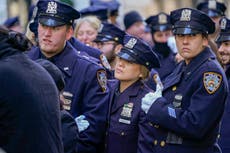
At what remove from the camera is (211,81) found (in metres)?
7.73

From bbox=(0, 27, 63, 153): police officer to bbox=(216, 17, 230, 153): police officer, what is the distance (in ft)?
10.3

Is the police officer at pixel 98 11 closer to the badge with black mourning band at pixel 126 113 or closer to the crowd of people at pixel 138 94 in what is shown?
the crowd of people at pixel 138 94

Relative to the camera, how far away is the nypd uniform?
26.9 ft

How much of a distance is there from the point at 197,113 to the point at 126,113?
83cm

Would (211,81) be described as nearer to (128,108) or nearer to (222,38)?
(128,108)

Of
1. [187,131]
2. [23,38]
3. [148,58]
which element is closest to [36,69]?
[23,38]

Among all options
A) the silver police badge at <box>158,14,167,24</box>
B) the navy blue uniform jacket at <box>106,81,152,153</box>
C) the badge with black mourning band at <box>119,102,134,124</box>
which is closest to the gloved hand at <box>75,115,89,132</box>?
the navy blue uniform jacket at <box>106,81,152,153</box>

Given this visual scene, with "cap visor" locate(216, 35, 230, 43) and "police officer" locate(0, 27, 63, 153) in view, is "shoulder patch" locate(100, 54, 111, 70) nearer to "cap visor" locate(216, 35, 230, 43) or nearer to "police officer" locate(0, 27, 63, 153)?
"cap visor" locate(216, 35, 230, 43)

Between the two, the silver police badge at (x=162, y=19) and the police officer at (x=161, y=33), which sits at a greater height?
the silver police badge at (x=162, y=19)

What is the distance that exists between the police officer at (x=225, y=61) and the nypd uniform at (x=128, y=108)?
1023 millimetres

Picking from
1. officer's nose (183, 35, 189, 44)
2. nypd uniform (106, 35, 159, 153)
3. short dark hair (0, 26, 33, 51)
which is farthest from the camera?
nypd uniform (106, 35, 159, 153)

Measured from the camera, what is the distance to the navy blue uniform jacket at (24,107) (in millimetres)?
5961

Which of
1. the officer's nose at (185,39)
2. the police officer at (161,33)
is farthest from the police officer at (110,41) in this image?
the officer's nose at (185,39)

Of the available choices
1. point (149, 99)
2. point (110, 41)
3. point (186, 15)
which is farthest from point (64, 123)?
point (110, 41)
